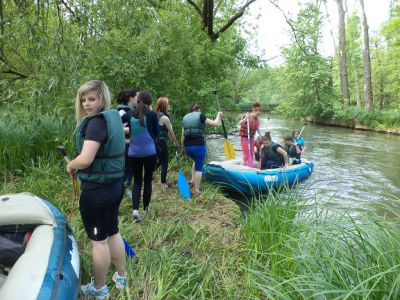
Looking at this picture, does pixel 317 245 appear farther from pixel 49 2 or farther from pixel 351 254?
pixel 49 2

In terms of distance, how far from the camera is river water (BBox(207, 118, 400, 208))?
7027 mm

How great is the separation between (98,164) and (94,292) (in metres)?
0.98

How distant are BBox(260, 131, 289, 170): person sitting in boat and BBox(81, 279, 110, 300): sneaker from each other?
497cm

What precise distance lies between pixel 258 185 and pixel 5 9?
4.78m

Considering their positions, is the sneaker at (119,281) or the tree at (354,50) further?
the tree at (354,50)

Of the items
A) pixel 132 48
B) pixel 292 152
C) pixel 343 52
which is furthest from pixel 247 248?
pixel 343 52

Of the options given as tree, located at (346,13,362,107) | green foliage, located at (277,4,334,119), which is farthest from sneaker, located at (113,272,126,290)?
tree, located at (346,13,362,107)

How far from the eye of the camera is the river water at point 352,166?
703 cm

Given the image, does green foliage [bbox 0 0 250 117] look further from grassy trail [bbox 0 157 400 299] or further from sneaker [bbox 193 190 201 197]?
sneaker [bbox 193 190 201 197]

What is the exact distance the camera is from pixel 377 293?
66.4 inches

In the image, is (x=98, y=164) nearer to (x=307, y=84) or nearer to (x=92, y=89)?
(x=92, y=89)

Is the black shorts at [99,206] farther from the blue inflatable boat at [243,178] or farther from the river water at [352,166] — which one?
the blue inflatable boat at [243,178]

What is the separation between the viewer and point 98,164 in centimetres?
218

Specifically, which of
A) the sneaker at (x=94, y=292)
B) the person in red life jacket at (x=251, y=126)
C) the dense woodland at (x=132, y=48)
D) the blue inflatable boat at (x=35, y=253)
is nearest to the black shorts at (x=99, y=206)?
the blue inflatable boat at (x=35, y=253)
